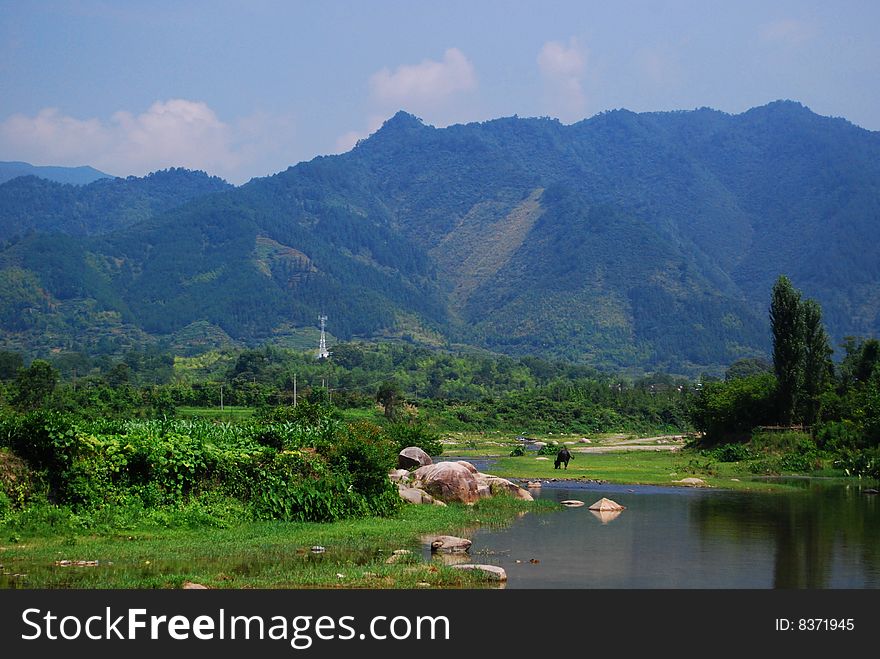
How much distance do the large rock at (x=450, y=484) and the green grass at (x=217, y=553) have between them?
4.54m

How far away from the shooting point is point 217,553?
20859 mm

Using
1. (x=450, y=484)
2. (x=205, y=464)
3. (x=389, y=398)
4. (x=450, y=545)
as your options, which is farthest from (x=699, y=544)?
(x=389, y=398)

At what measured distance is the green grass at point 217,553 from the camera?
18094 millimetres

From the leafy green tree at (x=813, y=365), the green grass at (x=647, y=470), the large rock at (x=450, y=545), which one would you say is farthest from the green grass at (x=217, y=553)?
the leafy green tree at (x=813, y=365)

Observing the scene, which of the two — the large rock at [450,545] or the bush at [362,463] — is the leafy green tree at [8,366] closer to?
the bush at [362,463]

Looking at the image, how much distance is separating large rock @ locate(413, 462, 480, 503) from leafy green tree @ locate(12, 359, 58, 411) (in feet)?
127

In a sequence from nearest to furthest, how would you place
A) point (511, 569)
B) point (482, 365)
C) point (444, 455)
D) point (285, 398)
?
point (511, 569)
point (444, 455)
point (285, 398)
point (482, 365)

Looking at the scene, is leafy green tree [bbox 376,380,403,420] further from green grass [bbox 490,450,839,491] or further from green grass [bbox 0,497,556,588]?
green grass [bbox 0,497,556,588]

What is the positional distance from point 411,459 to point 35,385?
40808 mm

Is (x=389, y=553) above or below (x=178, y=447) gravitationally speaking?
below
